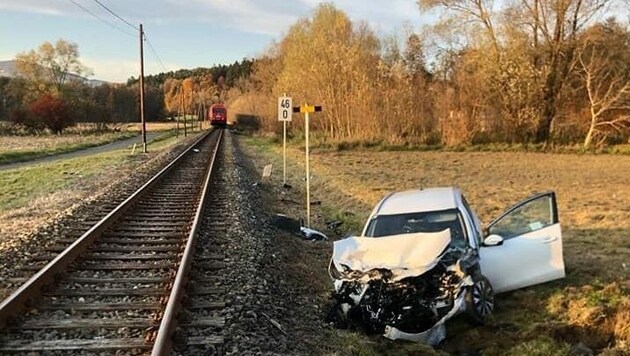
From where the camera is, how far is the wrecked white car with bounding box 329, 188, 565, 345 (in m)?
7.09

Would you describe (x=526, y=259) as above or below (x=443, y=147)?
above

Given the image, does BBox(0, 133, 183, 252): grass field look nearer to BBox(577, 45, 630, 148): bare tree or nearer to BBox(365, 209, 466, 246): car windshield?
BBox(365, 209, 466, 246): car windshield

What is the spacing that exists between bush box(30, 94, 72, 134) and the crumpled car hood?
84025mm

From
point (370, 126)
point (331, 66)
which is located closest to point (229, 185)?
point (370, 126)

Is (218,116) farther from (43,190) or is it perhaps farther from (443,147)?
(43,190)

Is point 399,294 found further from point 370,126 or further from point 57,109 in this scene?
point 57,109

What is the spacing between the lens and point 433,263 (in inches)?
288

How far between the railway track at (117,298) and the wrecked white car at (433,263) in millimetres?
1619

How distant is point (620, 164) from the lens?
99.6 ft

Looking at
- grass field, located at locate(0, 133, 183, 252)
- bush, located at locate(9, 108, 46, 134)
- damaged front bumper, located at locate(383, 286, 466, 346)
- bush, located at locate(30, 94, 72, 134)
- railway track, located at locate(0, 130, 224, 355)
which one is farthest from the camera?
bush, located at locate(30, 94, 72, 134)

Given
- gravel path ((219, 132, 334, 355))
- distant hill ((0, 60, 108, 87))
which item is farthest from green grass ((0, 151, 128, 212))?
distant hill ((0, 60, 108, 87))

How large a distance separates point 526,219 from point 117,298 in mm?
5672

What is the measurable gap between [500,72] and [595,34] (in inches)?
240

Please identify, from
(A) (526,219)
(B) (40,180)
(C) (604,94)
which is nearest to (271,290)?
(A) (526,219)
